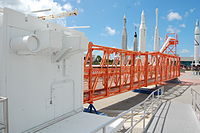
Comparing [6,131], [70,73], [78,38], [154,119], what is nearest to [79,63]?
[70,73]

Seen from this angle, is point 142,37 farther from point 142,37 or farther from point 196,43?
point 196,43

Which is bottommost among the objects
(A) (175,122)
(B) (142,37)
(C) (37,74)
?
(A) (175,122)

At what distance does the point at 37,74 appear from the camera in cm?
329

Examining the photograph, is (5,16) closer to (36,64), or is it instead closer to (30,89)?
(36,64)

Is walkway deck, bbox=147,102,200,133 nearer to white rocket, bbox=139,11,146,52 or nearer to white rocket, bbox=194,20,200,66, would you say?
white rocket, bbox=139,11,146,52

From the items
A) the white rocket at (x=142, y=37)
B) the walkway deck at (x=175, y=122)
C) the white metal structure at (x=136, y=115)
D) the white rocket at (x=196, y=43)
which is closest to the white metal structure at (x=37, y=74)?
the white metal structure at (x=136, y=115)

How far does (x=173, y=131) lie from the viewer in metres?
4.74

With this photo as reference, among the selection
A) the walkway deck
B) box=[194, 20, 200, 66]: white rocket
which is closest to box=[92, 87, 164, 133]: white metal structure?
the walkway deck

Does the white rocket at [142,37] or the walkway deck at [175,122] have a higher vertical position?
the white rocket at [142,37]

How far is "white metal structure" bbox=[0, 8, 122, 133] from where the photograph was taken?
273 cm

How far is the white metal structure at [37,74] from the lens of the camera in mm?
2730

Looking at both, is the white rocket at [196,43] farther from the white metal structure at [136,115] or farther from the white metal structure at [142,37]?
the white metal structure at [136,115]

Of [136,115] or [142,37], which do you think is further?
[142,37]

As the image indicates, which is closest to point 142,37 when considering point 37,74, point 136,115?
point 136,115
